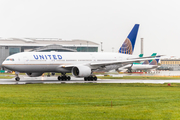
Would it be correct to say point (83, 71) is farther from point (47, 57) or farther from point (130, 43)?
point (130, 43)

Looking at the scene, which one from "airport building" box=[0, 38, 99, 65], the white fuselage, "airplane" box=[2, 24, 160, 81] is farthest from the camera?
"airport building" box=[0, 38, 99, 65]

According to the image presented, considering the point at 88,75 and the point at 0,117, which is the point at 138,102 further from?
the point at 88,75

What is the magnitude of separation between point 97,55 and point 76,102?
3089 centimetres

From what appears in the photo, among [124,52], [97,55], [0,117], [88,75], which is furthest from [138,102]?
[124,52]

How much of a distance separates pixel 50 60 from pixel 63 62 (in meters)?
2.20

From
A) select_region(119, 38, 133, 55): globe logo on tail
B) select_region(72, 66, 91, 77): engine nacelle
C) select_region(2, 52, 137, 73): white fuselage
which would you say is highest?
select_region(119, 38, 133, 55): globe logo on tail

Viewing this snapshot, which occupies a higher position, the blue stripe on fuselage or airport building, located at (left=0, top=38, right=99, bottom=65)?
airport building, located at (left=0, top=38, right=99, bottom=65)

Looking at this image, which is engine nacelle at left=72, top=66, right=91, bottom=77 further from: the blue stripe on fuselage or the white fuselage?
the blue stripe on fuselage

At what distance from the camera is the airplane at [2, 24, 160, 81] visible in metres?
42.2

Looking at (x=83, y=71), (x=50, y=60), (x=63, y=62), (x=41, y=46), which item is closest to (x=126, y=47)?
(x=63, y=62)

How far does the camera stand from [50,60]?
4397cm

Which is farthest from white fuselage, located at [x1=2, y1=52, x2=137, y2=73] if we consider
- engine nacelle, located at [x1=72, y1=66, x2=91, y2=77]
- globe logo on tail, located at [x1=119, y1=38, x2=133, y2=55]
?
globe logo on tail, located at [x1=119, y1=38, x2=133, y2=55]

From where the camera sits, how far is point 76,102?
1869 centimetres

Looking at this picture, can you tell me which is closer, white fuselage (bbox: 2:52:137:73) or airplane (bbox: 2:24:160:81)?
white fuselage (bbox: 2:52:137:73)
